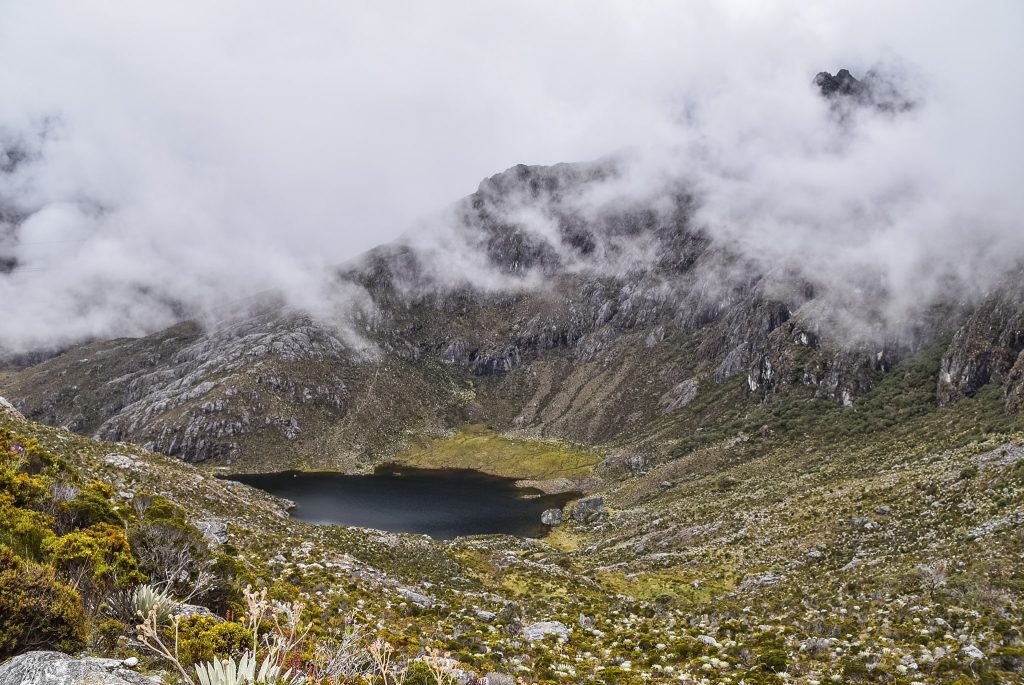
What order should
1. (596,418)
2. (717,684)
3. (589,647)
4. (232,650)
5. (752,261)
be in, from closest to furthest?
(232,650) → (717,684) → (589,647) → (596,418) → (752,261)

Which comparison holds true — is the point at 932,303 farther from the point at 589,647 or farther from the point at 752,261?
the point at 589,647

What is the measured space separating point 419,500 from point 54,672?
120130 millimetres

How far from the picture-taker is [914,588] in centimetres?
2503

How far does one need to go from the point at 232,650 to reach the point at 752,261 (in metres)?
206

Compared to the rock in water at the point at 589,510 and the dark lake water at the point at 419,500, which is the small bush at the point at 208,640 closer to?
the dark lake water at the point at 419,500

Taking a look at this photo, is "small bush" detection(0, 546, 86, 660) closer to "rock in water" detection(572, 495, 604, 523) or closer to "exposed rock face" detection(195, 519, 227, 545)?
"exposed rock face" detection(195, 519, 227, 545)

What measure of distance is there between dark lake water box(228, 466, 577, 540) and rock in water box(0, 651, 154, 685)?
8634 cm

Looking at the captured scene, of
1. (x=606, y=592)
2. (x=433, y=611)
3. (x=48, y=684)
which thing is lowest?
(x=606, y=592)

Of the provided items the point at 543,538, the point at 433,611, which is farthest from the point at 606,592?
the point at 543,538

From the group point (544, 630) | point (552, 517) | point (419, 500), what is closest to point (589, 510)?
point (552, 517)

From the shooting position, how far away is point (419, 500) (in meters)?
121

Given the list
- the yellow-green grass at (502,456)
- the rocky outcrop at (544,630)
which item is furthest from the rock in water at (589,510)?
the rocky outcrop at (544,630)

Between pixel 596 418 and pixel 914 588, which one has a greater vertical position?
pixel 914 588

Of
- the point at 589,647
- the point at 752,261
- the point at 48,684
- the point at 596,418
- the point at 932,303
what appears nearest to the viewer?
the point at 48,684
